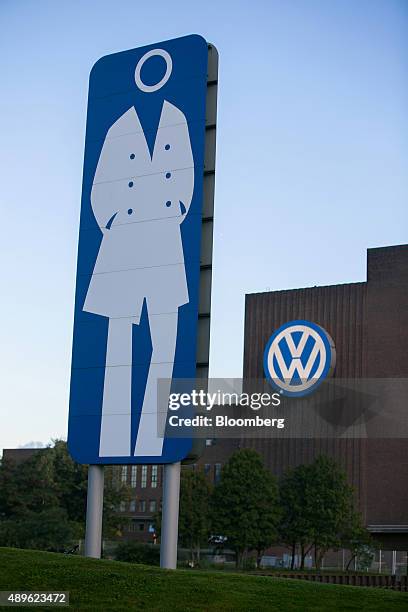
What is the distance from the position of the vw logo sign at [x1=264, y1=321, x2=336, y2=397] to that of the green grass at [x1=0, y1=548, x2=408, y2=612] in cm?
5716

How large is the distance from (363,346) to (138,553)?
3218 cm

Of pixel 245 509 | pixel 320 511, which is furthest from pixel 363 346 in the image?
pixel 245 509

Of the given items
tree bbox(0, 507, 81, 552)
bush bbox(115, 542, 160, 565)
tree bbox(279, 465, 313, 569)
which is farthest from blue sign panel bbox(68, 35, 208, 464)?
tree bbox(279, 465, 313, 569)

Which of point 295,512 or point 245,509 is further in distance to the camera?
point 295,512

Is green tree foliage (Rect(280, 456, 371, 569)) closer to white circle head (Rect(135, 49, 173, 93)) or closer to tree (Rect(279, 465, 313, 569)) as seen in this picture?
tree (Rect(279, 465, 313, 569))

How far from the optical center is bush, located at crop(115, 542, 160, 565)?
57.6 m

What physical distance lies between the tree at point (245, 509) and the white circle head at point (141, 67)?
4110cm

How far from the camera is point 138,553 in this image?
5791cm

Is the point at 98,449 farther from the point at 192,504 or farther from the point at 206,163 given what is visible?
the point at 192,504

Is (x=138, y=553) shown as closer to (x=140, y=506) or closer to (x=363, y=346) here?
(x=363, y=346)

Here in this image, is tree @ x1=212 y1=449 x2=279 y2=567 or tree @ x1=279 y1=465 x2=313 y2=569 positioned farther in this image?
tree @ x1=279 y1=465 x2=313 y2=569

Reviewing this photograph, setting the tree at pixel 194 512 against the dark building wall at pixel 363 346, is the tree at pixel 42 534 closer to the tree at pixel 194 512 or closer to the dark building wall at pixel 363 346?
the tree at pixel 194 512

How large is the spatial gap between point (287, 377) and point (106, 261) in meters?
55.3

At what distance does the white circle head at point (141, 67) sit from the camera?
25.8m
